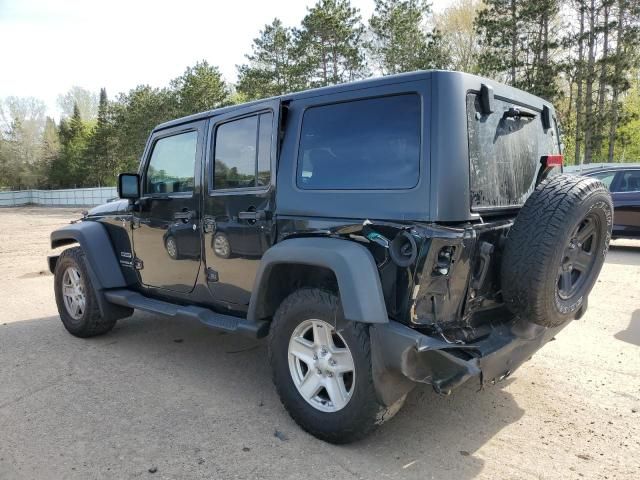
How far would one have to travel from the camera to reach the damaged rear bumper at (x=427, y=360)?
2541 millimetres

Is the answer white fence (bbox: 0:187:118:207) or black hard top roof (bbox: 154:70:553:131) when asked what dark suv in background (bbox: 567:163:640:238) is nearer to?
black hard top roof (bbox: 154:70:553:131)

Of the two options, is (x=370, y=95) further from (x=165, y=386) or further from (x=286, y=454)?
(x=165, y=386)

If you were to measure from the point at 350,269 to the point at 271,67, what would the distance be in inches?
1098

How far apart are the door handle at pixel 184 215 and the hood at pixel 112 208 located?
0.92m

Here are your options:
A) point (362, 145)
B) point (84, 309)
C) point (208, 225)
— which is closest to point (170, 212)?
point (208, 225)

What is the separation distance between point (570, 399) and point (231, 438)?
7.59 feet

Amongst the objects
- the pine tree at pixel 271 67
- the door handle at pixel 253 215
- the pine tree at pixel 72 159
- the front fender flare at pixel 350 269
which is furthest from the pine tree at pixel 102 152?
the front fender flare at pixel 350 269

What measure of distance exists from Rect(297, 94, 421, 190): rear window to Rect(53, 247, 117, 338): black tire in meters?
2.75

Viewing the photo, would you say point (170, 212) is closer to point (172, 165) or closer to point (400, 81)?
point (172, 165)

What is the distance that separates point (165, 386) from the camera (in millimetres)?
3920

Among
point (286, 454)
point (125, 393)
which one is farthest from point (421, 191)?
point (125, 393)

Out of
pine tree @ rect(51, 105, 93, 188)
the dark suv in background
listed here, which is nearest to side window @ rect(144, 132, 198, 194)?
the dark suv in background

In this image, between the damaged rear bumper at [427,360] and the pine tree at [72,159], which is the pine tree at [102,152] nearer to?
the pine tree at [72,159]

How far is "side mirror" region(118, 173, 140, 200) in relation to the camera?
4469mm
